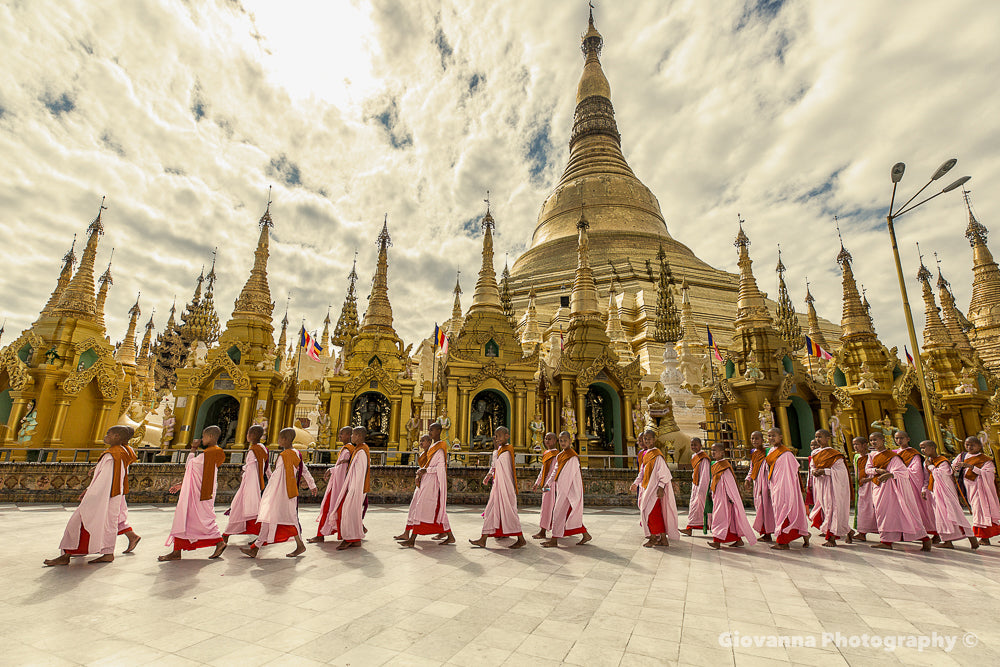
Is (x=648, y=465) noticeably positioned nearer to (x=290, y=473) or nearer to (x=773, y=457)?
(x=773, y=457)

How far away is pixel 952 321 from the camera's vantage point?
26281 millimetres

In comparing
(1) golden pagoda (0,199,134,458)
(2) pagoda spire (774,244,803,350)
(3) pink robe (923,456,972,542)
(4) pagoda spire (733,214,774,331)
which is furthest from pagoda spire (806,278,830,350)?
(1) golden pagoda (0,199,134,458)

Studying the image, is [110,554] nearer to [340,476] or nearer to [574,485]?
[340,476]

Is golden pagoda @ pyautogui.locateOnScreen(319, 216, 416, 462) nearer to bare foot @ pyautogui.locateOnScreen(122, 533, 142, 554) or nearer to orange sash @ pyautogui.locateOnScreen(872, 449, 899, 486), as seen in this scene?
bare foot @ pyautogui.locateOnScreen(122, 533, 142, 554)

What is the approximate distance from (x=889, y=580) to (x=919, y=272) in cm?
2999

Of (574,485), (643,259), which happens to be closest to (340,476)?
(574,485)

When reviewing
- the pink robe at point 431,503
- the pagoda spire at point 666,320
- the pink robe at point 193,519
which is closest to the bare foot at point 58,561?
the pink robe at point 193,519

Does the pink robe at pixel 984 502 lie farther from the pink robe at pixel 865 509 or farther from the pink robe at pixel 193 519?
the pink robe at pixel 193 519

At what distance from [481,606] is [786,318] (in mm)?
35397

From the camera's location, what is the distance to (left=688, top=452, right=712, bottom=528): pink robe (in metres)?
8.91

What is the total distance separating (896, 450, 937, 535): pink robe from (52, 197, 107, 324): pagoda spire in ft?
82.8

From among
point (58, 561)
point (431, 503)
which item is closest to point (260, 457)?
point (58, 561)

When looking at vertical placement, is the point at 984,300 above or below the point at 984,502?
above

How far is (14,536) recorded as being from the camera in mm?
7359
